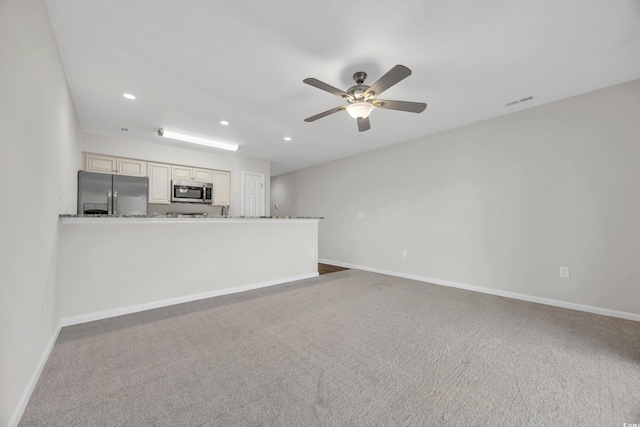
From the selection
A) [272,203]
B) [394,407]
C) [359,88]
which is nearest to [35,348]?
[394,407]

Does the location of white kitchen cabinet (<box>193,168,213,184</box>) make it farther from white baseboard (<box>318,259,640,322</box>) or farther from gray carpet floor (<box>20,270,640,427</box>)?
white baseboard (<box>318,259,640,322</box>)

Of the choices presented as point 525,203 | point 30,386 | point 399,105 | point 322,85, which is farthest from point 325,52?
point 525,203

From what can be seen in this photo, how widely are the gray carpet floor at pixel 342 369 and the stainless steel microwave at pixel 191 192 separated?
2.75m

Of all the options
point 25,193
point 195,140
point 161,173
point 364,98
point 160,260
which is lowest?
point 160,260

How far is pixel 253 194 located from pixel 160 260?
10.5 ft

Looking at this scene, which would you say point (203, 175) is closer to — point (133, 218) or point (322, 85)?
point (133, 218)

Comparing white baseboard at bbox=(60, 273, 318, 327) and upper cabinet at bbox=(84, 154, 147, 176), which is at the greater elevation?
upper cabinet at bbox=(84, 154, 147, 176)

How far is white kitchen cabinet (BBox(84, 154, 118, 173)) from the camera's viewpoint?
418cm

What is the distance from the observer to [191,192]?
507 centimetres

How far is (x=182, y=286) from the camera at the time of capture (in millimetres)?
3117

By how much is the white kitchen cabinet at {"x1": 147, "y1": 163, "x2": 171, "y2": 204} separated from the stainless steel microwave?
0.34ft

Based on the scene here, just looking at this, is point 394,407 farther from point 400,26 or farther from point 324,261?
point 324,261

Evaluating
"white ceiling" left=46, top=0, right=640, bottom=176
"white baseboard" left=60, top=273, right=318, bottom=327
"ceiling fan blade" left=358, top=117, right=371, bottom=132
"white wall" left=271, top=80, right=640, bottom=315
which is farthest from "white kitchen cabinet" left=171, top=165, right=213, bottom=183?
"ceiling fan blade" left=358, top=117, right=371, bottom=132

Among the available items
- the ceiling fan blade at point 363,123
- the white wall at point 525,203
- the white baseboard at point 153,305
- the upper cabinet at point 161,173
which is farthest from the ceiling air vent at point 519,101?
the upper cabinet at point 161,173
